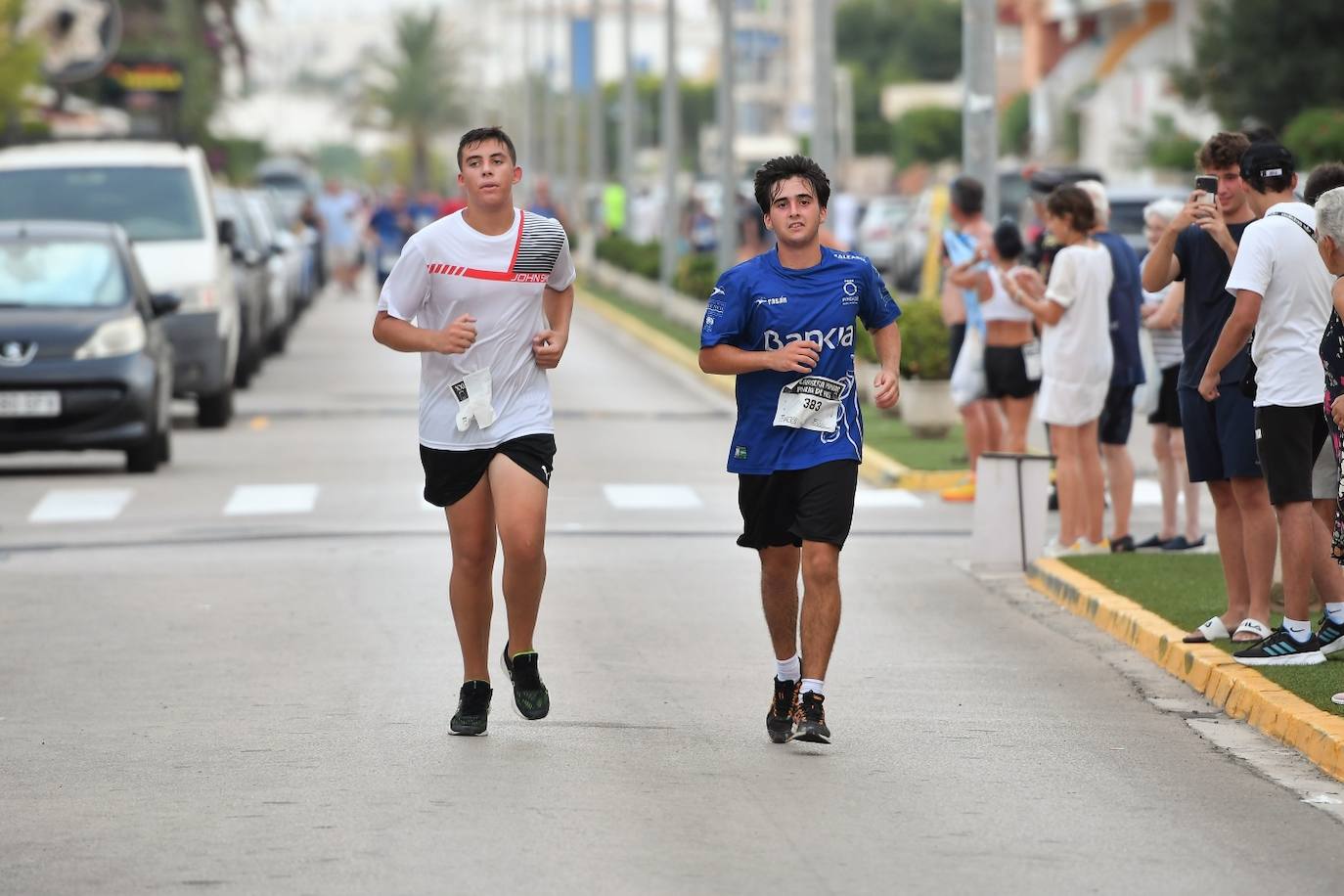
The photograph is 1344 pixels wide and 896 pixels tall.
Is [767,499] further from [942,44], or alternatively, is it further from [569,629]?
[942,44]

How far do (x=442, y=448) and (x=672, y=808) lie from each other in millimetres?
1754

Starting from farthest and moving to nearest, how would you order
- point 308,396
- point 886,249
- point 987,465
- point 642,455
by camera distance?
point 886,249 < point 308,396 < point 642,455 < point 987,465

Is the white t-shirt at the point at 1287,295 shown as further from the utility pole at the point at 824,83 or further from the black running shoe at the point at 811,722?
the utility pole at the point at 824,83

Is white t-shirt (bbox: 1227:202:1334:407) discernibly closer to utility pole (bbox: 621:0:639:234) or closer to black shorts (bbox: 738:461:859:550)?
black shorts (bbox: 738:461:859:550)

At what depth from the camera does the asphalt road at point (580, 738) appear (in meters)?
7.12

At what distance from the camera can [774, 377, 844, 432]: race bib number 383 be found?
8.81 meters

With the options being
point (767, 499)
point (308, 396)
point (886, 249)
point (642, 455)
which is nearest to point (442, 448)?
point (767, 499)

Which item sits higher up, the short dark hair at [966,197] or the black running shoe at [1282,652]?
the short dark hair at [966,197]

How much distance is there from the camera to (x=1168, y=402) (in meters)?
14.2

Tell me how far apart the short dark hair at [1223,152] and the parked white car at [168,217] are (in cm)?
1320

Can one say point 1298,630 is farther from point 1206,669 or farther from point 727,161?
point 727,161

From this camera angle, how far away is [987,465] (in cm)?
1382

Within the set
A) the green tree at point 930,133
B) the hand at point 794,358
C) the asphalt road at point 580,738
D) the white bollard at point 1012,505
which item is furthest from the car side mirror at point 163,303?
the green tree at point 930,133

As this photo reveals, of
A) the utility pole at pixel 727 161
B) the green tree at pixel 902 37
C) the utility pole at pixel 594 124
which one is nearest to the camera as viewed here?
the utility pole at pixel 727 161
